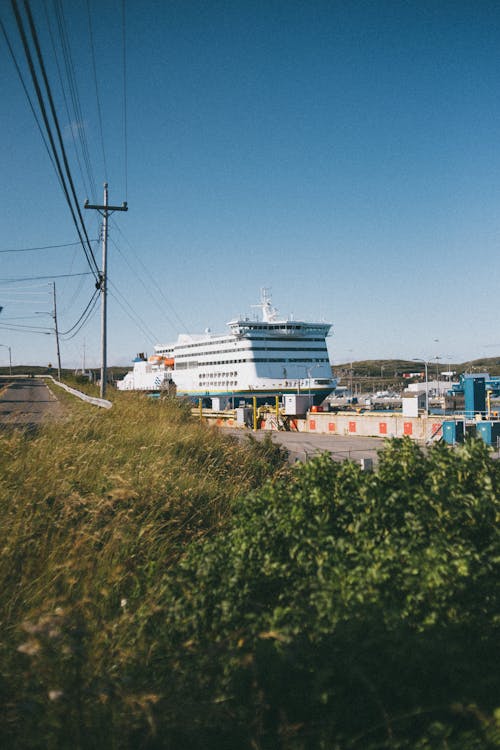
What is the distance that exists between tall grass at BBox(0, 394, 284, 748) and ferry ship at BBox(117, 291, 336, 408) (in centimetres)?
4203

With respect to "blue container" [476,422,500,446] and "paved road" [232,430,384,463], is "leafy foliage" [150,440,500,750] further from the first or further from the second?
"blue container" [476,422,500,446]

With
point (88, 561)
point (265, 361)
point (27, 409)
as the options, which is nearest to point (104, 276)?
point (27, 409)

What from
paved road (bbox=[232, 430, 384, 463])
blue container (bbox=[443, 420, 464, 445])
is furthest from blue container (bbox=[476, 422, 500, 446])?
paved road (bbox=[232, 430, 384, 463])

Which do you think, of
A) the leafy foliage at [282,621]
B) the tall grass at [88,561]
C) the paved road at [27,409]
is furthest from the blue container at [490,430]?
the leafy foliage at [282,621]

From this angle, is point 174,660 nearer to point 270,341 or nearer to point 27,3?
point 27,3

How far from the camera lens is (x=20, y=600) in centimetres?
329

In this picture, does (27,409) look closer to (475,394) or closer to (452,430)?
(452,430)

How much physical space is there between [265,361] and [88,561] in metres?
49.7

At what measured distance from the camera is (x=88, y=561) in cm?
390

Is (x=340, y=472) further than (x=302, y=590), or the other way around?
(x=340, y=472)

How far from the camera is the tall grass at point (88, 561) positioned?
2.14 meters

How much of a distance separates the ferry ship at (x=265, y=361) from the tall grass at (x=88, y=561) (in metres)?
42.0

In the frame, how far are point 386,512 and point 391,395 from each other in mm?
103837

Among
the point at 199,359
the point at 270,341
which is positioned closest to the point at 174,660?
the point at 270,341
